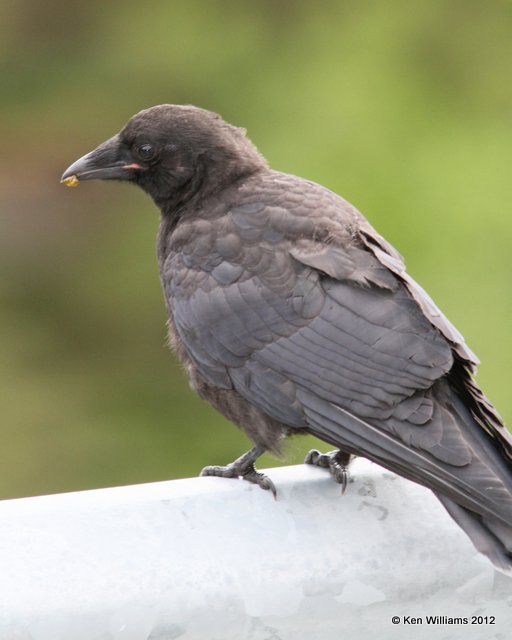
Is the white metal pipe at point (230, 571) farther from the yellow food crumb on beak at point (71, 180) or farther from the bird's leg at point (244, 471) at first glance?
the yellow food crumb on beak at point (71, 180)

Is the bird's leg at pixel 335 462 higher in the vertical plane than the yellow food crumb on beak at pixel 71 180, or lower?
lower

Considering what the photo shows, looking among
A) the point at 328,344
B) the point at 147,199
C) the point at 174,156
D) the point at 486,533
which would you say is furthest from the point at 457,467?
the point at 147,199

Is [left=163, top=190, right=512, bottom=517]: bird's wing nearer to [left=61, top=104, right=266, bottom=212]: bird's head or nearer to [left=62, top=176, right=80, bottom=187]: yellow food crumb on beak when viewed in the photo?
[left=61, top=104, right=266, bottom=212]: bird's head

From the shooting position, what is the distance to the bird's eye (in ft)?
12.9

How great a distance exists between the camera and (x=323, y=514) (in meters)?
2.66

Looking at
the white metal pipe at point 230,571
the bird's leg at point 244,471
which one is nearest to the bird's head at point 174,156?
the bird's leg at point 244,471

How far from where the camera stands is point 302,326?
3.27 meters

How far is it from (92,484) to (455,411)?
281 cm

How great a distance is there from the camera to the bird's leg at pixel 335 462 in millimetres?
2856

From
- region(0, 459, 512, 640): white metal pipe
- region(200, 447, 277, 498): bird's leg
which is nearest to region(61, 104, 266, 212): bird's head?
region(200, 447, 277, 498): bird's leg

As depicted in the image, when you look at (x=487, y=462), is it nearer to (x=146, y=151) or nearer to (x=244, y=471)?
(x=244, y=471)

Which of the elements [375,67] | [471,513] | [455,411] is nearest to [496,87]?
[375,67]

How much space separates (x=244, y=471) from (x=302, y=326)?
14.1 inches

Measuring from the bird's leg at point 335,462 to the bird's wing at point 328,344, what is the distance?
0.18ft
